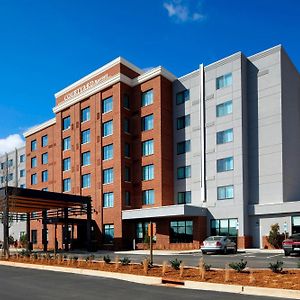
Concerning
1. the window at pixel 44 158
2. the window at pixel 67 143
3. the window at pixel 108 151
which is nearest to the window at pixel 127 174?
the window at pixel 108 151

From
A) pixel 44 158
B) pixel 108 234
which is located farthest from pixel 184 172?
pixel 44 158

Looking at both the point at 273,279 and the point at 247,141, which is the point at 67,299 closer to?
the point at 273,279

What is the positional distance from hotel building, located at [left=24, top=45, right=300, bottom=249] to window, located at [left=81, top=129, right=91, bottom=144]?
0.31 metres

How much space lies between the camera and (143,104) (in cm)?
5316

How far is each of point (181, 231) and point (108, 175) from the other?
448 inches

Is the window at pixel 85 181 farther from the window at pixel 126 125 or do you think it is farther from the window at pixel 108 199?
the window at pixel 126 125

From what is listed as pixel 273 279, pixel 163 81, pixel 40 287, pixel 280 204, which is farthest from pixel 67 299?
pixel 163 81

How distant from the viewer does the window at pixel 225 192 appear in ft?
149

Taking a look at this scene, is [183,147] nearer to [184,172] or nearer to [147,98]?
[184,172]

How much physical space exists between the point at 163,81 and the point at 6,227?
2405cm

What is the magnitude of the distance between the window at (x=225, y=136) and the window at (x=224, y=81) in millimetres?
4793

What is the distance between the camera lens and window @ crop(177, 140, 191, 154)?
50.6 meters

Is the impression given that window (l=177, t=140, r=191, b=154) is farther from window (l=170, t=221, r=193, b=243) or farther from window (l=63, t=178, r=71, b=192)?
window (l=63, t=178, r=71, b=192)

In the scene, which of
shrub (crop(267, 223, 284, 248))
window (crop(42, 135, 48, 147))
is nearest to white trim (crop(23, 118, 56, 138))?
window (crop(42, 135, 48, 147))
